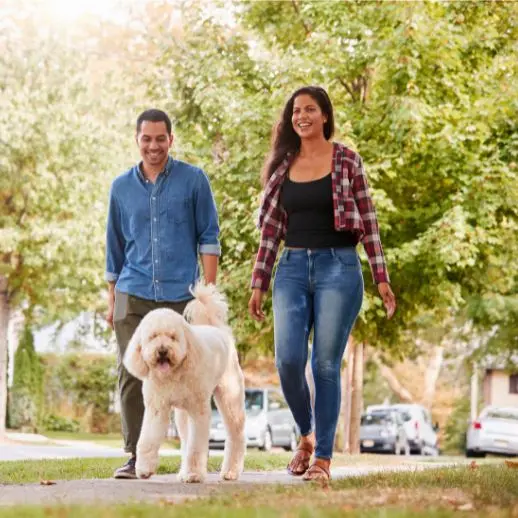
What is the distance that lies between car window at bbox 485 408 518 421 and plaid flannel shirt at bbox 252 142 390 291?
2372cm

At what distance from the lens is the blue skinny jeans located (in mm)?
7285

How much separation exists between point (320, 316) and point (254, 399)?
21.5 m

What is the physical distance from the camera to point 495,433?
30.3 meters

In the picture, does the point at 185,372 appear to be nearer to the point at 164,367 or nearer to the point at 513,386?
the point at 164,367

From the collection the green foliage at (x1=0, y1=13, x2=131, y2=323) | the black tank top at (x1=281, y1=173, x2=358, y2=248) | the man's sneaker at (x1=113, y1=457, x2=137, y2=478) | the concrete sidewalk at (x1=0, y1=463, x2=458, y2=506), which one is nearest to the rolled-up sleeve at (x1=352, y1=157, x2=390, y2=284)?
the black tank top at (x1=281, y1=173, x2=358, y2=248)

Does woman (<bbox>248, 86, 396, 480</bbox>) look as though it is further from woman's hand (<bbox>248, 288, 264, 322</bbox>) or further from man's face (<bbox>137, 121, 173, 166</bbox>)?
man's face (<bbox>137, 121, 173, 166</bbox>)

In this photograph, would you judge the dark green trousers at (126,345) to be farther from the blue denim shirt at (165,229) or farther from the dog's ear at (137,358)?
the dog's ear at (137,358)

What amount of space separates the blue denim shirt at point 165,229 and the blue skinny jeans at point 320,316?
653 mm

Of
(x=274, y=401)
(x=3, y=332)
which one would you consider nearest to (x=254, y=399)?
(x=274, y=401)

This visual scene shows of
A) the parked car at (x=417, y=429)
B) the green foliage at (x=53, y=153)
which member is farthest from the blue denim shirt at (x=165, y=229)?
the parked car at (x=417, y=429)

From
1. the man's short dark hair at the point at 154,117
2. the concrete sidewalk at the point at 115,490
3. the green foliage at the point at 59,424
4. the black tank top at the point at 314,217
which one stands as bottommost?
the green foliage at the point at 59,424

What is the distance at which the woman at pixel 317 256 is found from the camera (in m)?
7.30

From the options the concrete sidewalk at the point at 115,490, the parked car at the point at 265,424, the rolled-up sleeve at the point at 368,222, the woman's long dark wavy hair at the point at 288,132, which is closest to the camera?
the concrete sidewalk at the point at 115,490

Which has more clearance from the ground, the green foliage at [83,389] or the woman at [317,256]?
the woman at [317,256]
